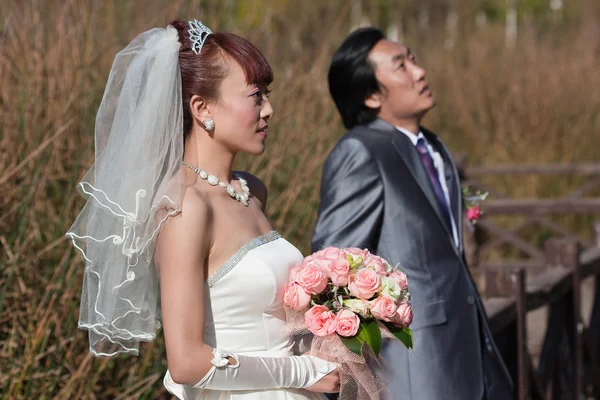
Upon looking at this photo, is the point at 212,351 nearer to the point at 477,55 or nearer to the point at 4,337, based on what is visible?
the point at 4,337

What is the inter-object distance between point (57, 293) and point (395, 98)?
5.03 ft

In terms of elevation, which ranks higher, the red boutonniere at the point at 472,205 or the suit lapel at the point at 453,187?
the suit lapel at the point at 453,187

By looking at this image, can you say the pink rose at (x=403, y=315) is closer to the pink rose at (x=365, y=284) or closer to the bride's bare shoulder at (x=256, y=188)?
the pink rose at (x=365, y=284)

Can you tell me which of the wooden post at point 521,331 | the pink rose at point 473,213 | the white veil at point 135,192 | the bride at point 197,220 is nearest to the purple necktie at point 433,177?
the pink rose at point 473,213

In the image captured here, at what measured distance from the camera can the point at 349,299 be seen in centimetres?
277

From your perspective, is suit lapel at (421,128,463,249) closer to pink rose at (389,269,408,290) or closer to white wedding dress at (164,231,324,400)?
pink rose at (389,269,408,290)

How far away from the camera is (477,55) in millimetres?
12516

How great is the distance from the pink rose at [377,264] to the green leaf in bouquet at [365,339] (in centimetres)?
14

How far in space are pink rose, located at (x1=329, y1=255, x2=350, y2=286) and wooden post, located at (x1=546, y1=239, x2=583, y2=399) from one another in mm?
3507

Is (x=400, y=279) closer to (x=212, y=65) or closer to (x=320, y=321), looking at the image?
(x=320, y=321)

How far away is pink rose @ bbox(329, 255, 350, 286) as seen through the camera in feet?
8.99

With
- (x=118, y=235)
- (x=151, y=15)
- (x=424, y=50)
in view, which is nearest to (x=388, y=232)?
(x=118, y=235)

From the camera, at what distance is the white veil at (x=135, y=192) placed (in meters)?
2.74

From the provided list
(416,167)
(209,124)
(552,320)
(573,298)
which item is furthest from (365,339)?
(573,298)
